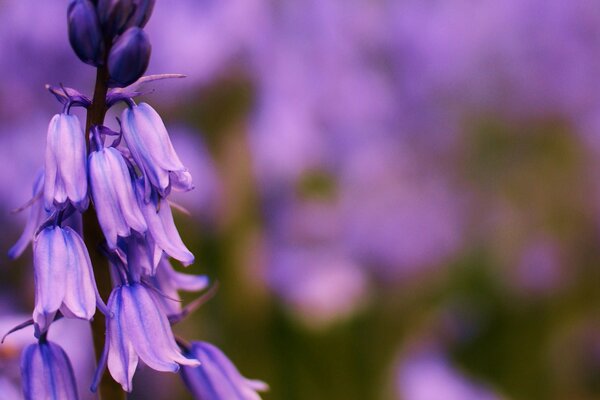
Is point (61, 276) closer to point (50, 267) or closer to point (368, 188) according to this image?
point (50, 267)

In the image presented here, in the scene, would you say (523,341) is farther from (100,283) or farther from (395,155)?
(100,283)

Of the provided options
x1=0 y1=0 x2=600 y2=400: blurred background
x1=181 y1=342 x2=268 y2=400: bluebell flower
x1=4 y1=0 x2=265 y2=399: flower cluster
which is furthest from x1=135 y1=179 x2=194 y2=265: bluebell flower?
x1=0 y1=0 x2=600 y2=400: blurred background

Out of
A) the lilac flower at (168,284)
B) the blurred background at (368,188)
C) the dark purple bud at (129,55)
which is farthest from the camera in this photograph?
the blurred background at (368,188)

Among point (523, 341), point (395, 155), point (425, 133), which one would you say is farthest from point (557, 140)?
point (523, 341)

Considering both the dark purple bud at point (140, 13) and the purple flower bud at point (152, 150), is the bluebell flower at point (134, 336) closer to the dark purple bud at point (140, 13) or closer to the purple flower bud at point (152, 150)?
the purple flower bud at point (152, 150)

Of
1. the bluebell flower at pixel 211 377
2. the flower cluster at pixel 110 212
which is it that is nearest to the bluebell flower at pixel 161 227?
the flower cluster at pixel 110 212

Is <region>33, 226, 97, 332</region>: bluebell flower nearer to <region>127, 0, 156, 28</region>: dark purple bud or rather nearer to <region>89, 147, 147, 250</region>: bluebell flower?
<region>89, 147, 147, 250</region>: bluebell flower

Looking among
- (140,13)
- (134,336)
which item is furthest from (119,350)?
(140,13)

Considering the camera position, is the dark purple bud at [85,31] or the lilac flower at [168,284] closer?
the dark purple bud at [85,31]
